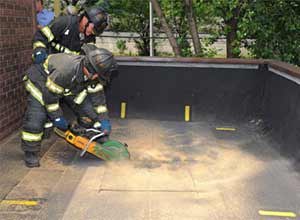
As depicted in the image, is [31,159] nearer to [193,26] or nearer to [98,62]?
[98,62]

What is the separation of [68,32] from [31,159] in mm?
1742

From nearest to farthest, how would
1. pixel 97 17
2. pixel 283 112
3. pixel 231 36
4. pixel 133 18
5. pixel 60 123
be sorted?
pixel 60 123 → pixel 97 17 → pixel 283 112 → pixel 231 36 → pixel 133 18

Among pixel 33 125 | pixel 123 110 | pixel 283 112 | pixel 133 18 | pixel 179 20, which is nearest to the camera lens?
pixel 33 125

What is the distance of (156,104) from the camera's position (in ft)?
22.8

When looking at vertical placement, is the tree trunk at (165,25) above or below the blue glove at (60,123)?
above

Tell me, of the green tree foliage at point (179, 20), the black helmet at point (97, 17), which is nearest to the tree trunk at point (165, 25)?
the green tree foliage at point (179, 20)

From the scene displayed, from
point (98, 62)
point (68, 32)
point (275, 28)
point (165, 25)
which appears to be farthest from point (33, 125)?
point (275, 28)

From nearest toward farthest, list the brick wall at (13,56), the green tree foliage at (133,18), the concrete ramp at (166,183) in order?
the concrete ramp at (166,183), the brick wall at (13,56), the green tree foliage at (133,18)

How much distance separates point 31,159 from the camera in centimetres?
475

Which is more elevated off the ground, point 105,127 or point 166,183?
point 105,127

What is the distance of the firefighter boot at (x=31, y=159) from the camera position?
186 inches

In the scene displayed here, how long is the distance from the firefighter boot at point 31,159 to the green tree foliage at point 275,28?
15.5 feet

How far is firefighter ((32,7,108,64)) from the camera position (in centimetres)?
506

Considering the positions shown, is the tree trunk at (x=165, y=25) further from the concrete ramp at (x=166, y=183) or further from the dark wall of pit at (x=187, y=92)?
the concrete ramp at (x=166, y=183)
